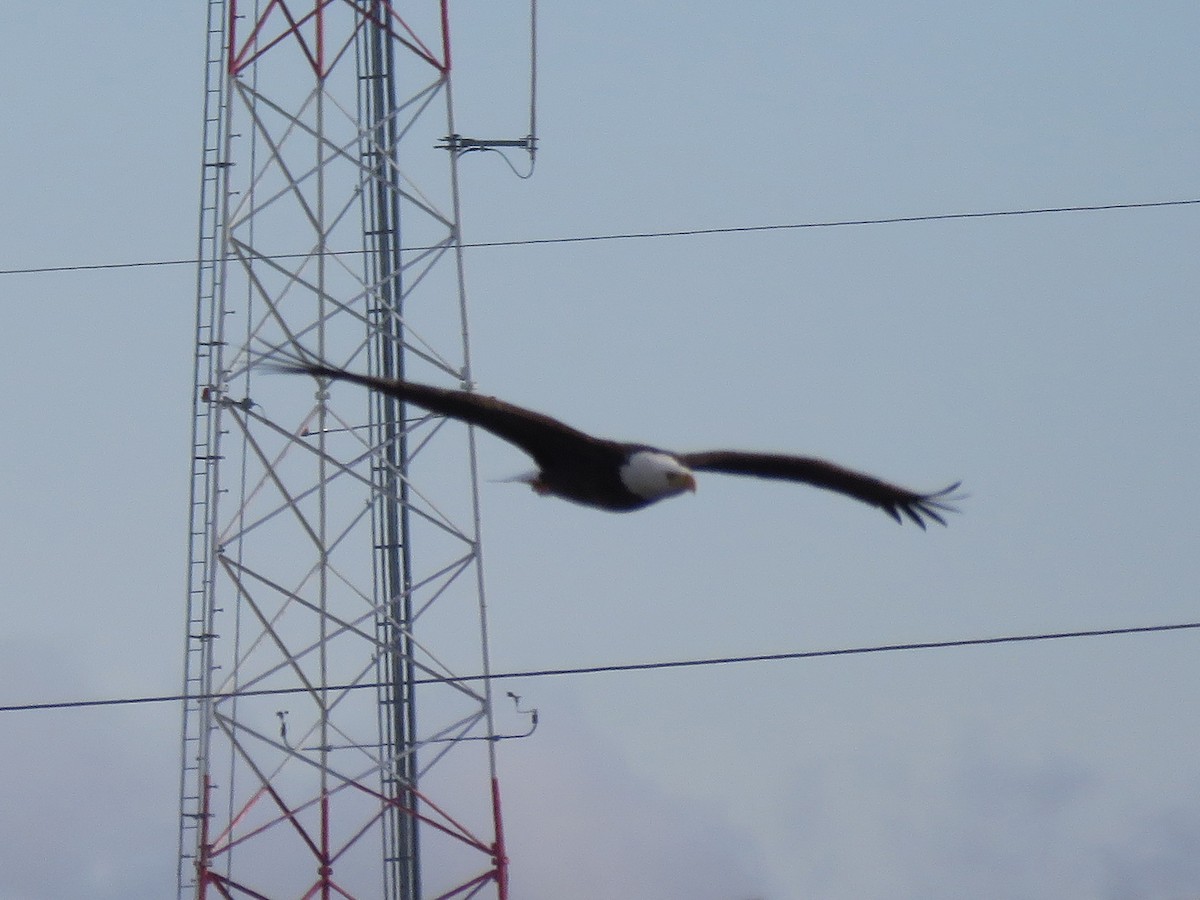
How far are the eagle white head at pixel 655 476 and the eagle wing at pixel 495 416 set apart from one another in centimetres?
18

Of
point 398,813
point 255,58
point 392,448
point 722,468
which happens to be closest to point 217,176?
point 255,58

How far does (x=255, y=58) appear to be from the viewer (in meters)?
12.9

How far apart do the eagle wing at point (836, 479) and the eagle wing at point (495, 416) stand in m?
0.94

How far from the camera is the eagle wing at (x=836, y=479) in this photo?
392 inches

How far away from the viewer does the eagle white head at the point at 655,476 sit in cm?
886

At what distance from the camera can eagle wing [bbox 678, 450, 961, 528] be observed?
995 cm

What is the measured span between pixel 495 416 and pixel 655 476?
21.7 inches

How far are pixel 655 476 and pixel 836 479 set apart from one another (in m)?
1.54

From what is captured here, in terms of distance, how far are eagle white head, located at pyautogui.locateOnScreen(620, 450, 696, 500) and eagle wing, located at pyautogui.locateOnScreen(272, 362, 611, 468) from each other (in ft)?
0.60

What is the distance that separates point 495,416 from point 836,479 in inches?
75.3

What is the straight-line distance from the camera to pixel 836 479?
33.6ft

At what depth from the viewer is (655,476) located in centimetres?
886

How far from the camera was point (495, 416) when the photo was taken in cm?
877

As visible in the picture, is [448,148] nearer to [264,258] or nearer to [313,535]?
[264,258]
